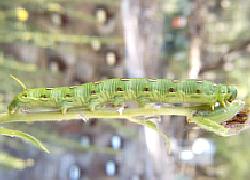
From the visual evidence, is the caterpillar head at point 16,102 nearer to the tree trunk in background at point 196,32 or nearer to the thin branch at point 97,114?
the thin branch at point 97,114

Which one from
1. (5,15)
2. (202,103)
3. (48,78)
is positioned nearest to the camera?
(202,103)

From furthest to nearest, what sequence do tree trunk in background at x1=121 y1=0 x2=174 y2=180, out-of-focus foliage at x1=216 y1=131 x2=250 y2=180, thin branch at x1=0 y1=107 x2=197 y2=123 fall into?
1. out-of-focus foliage at x1=216 y1=131 x2=250 y2=180
2. tree trunk in background at x1=121 y1=0 x2=174 y2=180
3. thin branch at x1=0 y1=107 x2=197 y2=123

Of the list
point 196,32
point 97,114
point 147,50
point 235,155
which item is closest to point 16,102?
point 97,114

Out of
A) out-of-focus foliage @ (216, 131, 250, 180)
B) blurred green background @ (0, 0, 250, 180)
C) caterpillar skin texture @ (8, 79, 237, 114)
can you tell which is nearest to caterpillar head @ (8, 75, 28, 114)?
caterpillar skin texture @ (8, 79, 237, 114)

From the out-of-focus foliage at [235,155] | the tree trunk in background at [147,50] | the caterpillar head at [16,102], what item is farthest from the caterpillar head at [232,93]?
the out-of-focus foliage at [235,155]

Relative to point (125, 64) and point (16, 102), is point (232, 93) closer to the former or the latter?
point (16, 102)

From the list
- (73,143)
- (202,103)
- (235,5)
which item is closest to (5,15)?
(73,143)

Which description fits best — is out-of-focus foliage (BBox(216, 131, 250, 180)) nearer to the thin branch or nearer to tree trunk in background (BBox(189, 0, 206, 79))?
tree trunk in background (BBox(189, 0, 206, 79))

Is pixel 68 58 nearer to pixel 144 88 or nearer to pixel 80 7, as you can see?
pixel 80 7
